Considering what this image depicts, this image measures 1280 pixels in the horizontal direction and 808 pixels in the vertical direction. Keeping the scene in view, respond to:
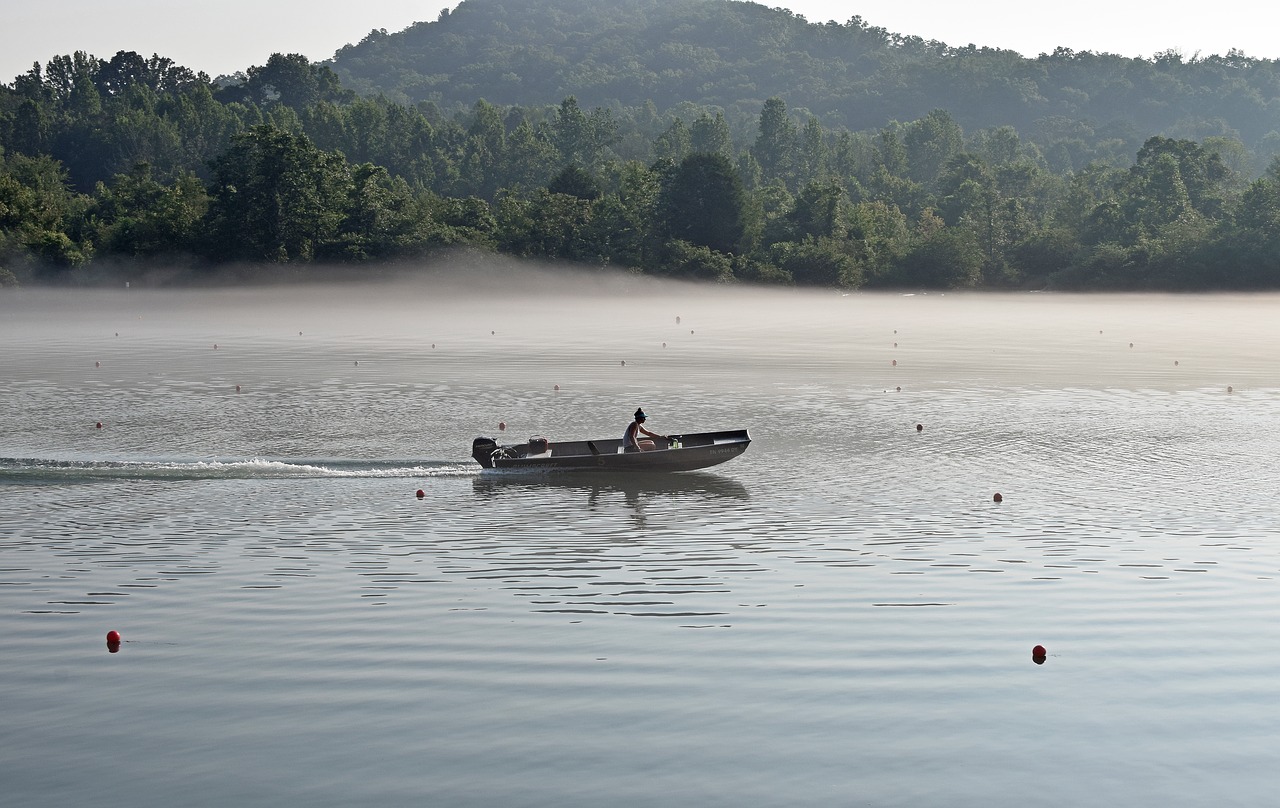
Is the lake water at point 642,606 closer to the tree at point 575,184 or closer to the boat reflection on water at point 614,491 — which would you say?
the boat reflection on water at point 614,491

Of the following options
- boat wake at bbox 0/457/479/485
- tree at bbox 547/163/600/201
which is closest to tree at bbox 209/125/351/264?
tree at bbox 547/163/600/201

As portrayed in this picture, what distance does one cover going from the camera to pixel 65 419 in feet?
157

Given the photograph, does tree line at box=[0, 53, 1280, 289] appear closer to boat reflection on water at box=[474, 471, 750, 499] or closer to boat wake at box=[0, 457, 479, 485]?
boat wake at box=[0, 457, 479, 485]

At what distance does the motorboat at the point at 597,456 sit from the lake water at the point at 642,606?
0.53m

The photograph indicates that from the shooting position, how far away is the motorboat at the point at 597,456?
36625mm

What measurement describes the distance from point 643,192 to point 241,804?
155106 mm

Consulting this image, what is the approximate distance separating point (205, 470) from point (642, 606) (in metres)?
18.0

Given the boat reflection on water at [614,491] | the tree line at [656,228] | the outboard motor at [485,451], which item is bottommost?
the boat reflection on water at [614,491]

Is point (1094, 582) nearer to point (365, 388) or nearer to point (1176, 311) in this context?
point (365, 388)

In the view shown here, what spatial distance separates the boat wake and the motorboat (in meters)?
0.85

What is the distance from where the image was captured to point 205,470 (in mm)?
36375

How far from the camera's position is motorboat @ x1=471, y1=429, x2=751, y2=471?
3662 cm

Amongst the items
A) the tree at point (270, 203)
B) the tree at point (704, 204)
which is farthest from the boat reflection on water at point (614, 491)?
the tree at point (704, 204)

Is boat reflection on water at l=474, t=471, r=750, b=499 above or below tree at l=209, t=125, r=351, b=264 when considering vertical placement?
below
